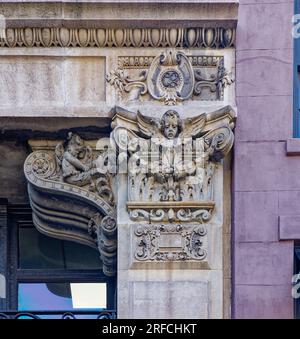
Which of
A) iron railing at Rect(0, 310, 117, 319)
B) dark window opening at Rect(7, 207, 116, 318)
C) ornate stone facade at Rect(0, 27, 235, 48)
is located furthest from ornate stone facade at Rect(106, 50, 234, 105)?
iron railing at Rect(0, 310, 117, 319)

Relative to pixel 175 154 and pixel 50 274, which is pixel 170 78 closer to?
pixel 175 154

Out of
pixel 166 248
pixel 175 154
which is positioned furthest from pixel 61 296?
pixel 175 154

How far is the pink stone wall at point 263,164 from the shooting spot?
27.4 meters

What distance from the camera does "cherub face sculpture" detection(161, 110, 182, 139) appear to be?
1099 inches

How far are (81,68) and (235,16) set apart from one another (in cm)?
196

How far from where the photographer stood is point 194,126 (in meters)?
28.0

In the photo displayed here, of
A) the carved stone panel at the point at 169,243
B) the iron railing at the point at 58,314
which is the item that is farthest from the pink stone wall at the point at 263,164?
the iron railing at the point at 58,314

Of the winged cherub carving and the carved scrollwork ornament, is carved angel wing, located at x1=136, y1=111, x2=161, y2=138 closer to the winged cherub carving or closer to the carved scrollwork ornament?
the winged cherub carving

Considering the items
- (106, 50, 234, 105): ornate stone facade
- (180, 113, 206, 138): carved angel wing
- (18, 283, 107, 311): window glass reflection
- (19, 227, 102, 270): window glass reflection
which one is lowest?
(18, 283, 107, 311): window glass reflection

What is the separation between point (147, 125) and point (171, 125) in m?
0.30

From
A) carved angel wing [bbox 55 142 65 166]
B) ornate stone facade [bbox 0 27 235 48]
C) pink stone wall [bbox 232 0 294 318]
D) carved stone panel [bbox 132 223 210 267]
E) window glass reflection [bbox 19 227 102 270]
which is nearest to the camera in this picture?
pink stone wall [bbox 232 0 294 318]

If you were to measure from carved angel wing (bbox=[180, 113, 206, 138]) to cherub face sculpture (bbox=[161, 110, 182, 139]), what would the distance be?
77 millimetres
